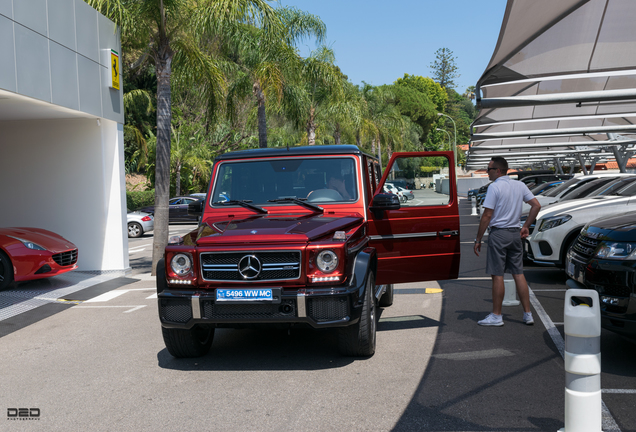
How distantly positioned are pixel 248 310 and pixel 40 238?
6851 millimetres

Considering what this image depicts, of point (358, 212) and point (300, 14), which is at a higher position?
point (300, 14)

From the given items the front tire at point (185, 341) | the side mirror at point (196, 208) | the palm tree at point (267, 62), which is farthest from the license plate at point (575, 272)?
the palm tree at point (267, 62)

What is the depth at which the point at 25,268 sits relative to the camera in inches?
381

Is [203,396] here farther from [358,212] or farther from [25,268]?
[25,268]

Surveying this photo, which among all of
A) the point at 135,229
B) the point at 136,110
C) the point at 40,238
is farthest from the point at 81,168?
the point at 136,110

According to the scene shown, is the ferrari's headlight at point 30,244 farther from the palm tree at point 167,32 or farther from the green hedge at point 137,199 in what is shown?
the green hedge at point 137,199

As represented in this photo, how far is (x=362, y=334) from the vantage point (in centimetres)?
532

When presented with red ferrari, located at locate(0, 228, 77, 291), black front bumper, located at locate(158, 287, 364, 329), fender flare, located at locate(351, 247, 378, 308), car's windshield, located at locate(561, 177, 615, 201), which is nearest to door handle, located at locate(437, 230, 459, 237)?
fender flare, located at locate(351, 247, 378, 308)

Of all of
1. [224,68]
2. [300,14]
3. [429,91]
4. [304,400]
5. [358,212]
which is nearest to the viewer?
[304,400]

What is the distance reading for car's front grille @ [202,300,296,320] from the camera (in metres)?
4.92

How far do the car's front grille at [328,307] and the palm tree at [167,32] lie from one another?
8.26m

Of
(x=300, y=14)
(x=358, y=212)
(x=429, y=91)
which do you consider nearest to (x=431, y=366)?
(x=358, y=212)

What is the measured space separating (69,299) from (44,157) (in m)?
4.05

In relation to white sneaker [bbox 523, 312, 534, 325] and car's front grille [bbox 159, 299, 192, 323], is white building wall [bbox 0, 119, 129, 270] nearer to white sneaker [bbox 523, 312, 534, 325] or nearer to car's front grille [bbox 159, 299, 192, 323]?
car's front grille [bbox 159, 299, 192, 323]
